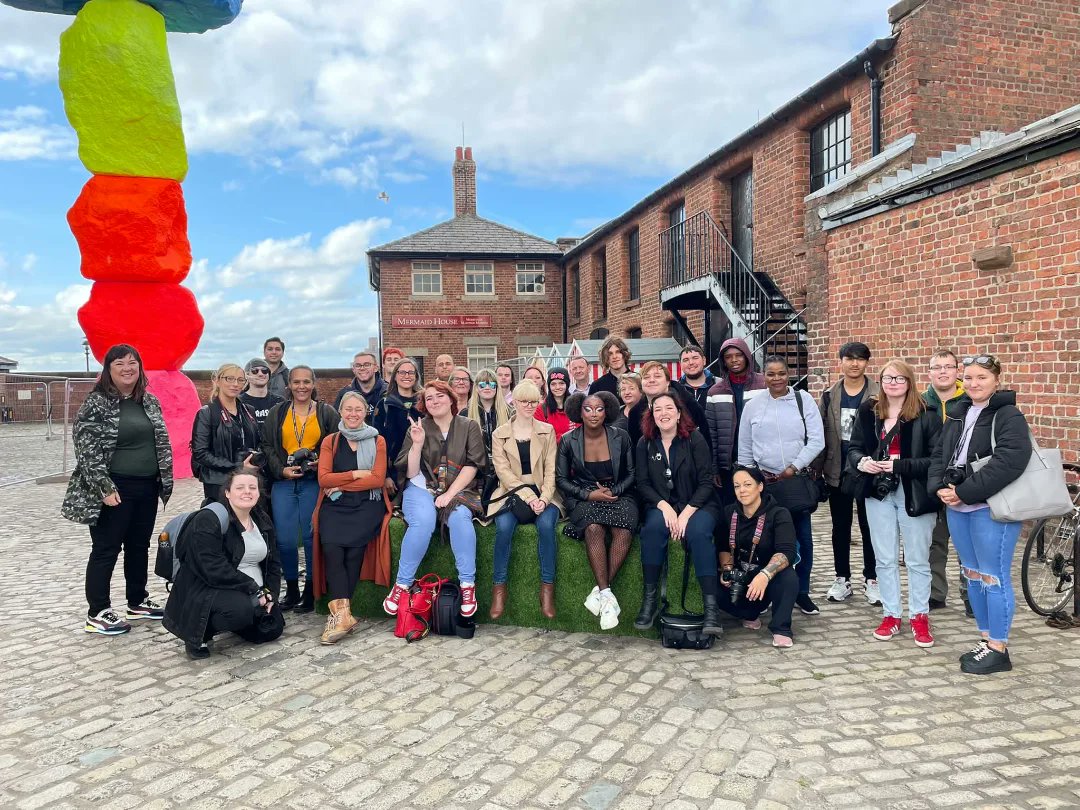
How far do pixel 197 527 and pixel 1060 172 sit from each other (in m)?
7.66

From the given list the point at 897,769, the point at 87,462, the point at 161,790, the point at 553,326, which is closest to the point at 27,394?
the point at 553,326

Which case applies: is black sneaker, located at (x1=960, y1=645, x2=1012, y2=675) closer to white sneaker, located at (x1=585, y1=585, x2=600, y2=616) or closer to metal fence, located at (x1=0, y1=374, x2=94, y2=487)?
white sneaker, located at (x1=585, y1=585, x2=600, y2=616)

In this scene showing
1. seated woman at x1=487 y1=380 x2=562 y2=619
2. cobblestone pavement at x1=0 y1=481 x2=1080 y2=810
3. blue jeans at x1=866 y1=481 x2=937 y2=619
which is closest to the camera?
cobblestone pavement at x1=0 y1=481 x2=1080 y2=810

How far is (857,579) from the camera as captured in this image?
5.88 metres

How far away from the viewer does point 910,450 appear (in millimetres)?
4488

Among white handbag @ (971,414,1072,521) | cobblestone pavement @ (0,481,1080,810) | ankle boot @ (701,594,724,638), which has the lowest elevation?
cobblestone pavement @ (0,481,1080,810)

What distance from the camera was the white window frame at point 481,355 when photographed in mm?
24469

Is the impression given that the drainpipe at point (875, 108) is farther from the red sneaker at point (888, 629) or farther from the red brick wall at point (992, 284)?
the red sneaker at point (888, 629)

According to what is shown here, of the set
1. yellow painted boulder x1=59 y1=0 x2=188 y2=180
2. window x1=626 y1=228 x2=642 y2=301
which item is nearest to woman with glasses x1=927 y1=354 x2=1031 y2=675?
yellow painted boulder x1=59 y1=0 x2=188 y2=180

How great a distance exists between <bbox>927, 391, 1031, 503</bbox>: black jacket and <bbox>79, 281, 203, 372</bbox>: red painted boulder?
354 inches

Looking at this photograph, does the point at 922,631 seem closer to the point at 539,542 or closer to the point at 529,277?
the point at 539,542

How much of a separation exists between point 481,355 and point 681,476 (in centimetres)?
2018

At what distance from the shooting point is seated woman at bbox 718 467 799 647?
448 cm

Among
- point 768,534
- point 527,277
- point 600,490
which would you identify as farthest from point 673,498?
point 527,277
